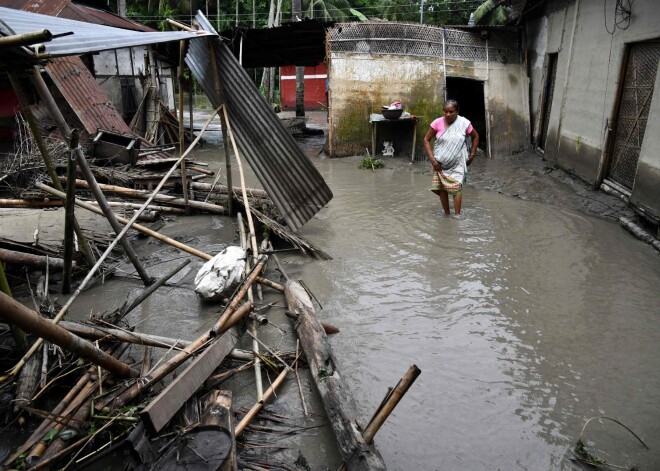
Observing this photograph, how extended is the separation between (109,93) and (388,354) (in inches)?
443

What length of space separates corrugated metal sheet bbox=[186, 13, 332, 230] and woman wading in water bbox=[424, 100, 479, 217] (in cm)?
198

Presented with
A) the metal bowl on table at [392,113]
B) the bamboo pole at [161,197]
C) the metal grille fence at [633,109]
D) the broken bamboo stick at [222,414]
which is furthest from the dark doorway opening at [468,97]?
the broken bamboo stick at [222,414]

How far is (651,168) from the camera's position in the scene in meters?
6.17

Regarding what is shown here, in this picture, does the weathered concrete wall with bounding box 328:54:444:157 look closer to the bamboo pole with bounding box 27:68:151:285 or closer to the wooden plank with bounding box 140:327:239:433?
the bamboo pole with bounding box 27:68:151:285

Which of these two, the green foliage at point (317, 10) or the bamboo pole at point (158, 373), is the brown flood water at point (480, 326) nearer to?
the bamboo pole at point (158, 373)

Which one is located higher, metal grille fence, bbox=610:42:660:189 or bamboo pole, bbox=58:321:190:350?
metal grille fence, bbox=610:42:660:189

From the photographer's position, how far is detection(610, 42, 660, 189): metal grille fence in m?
6.65

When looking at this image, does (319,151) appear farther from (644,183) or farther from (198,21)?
(644,183)

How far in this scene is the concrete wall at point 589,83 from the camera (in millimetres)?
6375

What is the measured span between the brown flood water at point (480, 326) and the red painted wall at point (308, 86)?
19.2 metres

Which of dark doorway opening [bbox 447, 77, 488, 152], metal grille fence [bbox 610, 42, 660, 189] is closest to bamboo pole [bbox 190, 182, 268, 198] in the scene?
metal grille fence [bbox 610, 42, 660, 189]

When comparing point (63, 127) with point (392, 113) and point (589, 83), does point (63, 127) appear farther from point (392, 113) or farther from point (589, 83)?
point (589, 83)

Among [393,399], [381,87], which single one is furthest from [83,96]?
[393,399]

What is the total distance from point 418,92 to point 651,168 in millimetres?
6127
